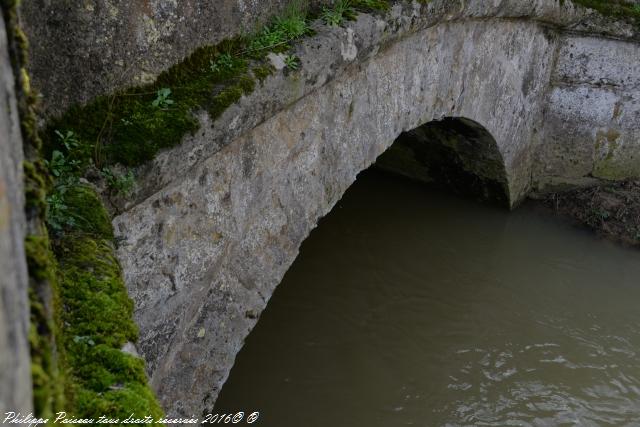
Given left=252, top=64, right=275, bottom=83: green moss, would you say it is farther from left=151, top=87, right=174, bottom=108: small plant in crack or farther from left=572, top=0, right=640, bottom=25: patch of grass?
left=572, top=0, right=640, bottom=25: patch of grass

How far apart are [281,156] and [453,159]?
447cm

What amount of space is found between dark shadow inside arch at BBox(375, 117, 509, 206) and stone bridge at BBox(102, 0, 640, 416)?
0.21 m

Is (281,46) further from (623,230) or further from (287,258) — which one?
(623,230)

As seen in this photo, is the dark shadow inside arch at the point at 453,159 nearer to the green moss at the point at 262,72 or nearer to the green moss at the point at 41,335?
the green moss at the point at 262,72

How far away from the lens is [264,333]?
4836 millimetres

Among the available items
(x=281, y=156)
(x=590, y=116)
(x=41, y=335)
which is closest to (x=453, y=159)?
(x=590, y=116)

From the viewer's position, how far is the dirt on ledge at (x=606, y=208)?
6.77m

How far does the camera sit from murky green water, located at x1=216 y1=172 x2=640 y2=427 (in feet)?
14.1

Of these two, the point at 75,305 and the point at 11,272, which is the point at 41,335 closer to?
the point at 11,272

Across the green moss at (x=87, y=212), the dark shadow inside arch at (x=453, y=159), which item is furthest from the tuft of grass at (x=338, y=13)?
the dark shadow inside arch at (x=453, y=159)

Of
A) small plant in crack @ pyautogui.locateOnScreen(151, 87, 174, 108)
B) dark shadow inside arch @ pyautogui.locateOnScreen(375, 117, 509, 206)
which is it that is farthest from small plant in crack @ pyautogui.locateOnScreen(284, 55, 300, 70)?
dark shadow inside arch @ pyautogui.locateOnScreen(375, 117, 509, 206)

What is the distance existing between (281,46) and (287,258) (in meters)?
0.92

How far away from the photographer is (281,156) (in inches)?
112

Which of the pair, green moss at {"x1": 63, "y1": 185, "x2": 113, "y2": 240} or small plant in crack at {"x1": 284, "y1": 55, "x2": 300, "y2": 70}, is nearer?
green moss at {"x1": 63, "y1": 185, "x2": 113, "y2": 240}
